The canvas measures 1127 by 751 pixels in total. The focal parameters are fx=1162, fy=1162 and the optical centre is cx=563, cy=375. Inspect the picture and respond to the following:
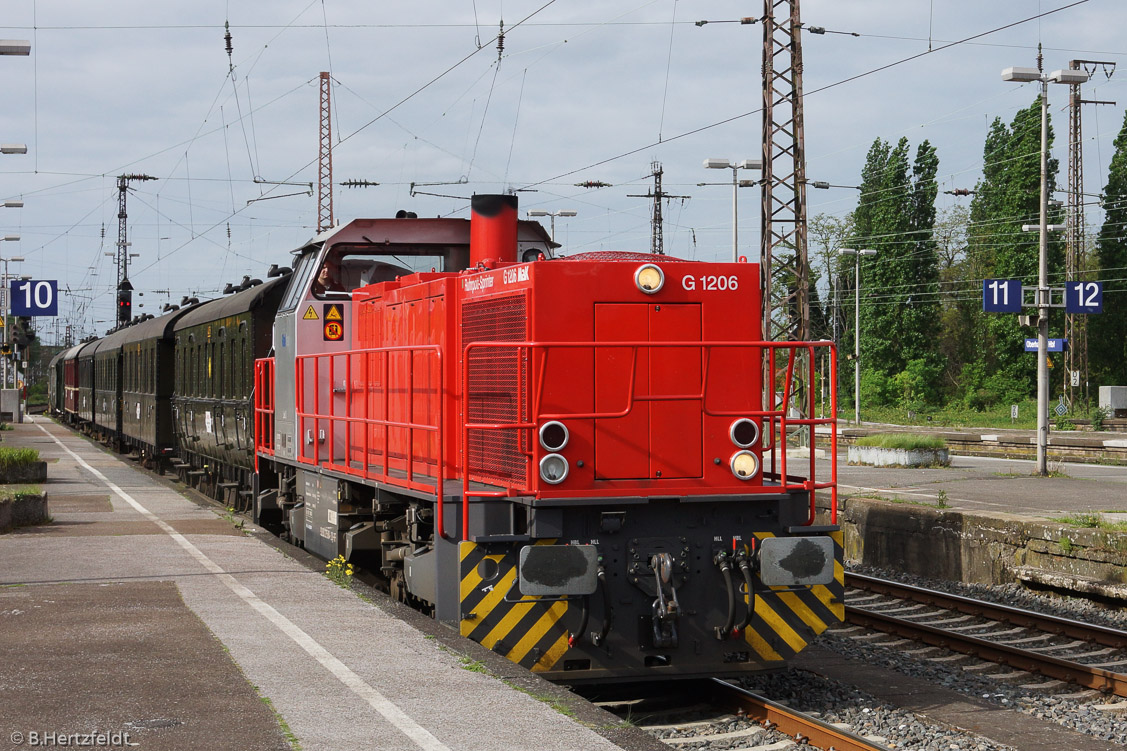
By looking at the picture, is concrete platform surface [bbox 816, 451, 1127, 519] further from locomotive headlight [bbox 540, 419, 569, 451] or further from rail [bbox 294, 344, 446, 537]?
locomotive headlight [bbox 540, 419, 569, 451]

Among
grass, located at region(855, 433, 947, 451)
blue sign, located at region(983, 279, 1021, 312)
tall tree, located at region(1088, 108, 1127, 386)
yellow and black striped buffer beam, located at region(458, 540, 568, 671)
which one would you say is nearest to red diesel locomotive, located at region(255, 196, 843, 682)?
yellow and black striped buffer beam, located at region(458, 540, 568, 671)

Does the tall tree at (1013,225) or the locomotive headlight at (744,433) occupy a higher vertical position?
the tall tree at (1013,225)

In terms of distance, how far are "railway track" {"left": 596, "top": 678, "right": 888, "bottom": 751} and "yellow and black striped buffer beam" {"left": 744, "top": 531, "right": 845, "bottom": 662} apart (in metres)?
0.35

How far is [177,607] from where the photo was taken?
844cm

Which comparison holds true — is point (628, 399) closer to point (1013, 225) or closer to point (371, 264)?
point (371, 264)

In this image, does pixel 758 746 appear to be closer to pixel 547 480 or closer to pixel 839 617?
pixel 839 617

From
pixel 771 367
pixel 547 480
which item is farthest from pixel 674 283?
pixel 547 480

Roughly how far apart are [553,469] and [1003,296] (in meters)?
17.8

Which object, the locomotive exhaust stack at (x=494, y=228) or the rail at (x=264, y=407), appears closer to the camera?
the locomotive exhaust stack at (x=494, y=228)

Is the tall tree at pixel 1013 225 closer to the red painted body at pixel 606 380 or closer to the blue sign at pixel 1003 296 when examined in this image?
the blue sign at pixel 1003 296

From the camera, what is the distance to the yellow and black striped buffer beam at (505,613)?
697 centimetres

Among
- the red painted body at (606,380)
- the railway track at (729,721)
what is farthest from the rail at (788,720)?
the red painted body at (606,380)

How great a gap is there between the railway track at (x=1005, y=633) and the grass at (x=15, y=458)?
14.0 m

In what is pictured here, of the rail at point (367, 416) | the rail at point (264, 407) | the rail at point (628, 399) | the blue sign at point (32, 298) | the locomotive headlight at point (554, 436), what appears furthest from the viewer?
the blue sign at point (32, 298)
